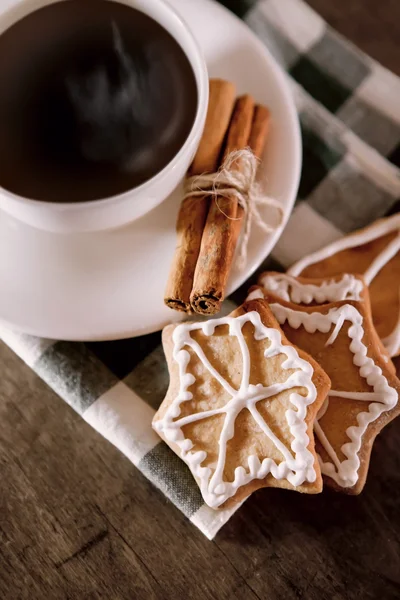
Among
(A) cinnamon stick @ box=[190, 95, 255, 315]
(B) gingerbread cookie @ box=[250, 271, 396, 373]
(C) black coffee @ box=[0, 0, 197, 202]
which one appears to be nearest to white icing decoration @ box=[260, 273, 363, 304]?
(B) gingerbread cookie @ box=[250, 271, 396, 373]

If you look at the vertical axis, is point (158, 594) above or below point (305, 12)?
below

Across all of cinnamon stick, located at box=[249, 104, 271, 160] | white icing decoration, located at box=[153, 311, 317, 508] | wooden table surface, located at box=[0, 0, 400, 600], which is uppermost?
cinnamon stick, located at box=[249, 104, 271, 160]

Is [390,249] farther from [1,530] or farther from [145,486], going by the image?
[1,530]

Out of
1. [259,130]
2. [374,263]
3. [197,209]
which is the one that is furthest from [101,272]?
[374,263]

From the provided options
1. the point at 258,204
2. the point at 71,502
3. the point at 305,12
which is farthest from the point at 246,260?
the point at 305,12

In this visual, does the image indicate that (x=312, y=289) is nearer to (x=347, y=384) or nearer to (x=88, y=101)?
(x=347, y=384)

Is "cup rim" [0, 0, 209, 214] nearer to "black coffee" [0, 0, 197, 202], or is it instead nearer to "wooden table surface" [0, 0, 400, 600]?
"black coffee" [0, 0, 197, 202]

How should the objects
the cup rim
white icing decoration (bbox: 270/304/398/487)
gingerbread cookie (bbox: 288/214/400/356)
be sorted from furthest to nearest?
gingerbread cookie (bbox: 288/214/400/356)
white icing decoration (bbox: 270/304/398/487)
the cup rim
